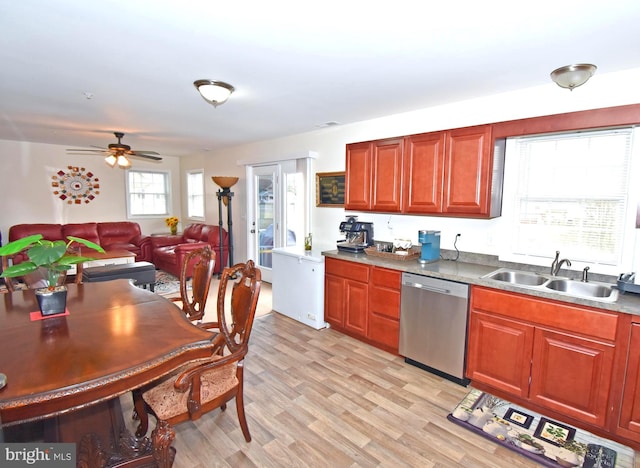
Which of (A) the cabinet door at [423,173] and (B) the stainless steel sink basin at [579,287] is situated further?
(A) the cabinet door at [423,173]

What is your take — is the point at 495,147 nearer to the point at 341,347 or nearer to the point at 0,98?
the point at 341,347

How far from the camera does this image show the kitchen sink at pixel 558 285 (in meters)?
2.30

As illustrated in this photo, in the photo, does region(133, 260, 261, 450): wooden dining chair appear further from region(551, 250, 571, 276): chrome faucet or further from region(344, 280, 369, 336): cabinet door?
region(551, 250, 571, 276): chrome faucet

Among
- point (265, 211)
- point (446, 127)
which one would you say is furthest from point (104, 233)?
point (446, 127)

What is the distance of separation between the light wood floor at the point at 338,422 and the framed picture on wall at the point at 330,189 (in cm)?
193

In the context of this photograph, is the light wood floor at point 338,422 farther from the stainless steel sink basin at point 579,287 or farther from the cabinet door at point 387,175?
the cabinet door at point 387,175

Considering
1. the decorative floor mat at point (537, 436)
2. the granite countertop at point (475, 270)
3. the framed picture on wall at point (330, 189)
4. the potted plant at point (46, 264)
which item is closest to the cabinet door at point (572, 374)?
the decorative floor mat at point (537, 436)

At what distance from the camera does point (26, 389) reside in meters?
1.16

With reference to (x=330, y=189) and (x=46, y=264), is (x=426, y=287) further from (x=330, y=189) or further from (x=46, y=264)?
(x=46, y=264)

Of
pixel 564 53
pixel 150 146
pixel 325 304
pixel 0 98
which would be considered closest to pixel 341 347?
pixel 325 304

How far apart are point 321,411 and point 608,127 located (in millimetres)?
2831

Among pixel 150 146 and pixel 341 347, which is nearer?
pixel 341 347

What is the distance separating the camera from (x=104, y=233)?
6.77 meters

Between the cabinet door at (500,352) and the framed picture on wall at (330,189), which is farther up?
the framed picture on wall at (330,189)
